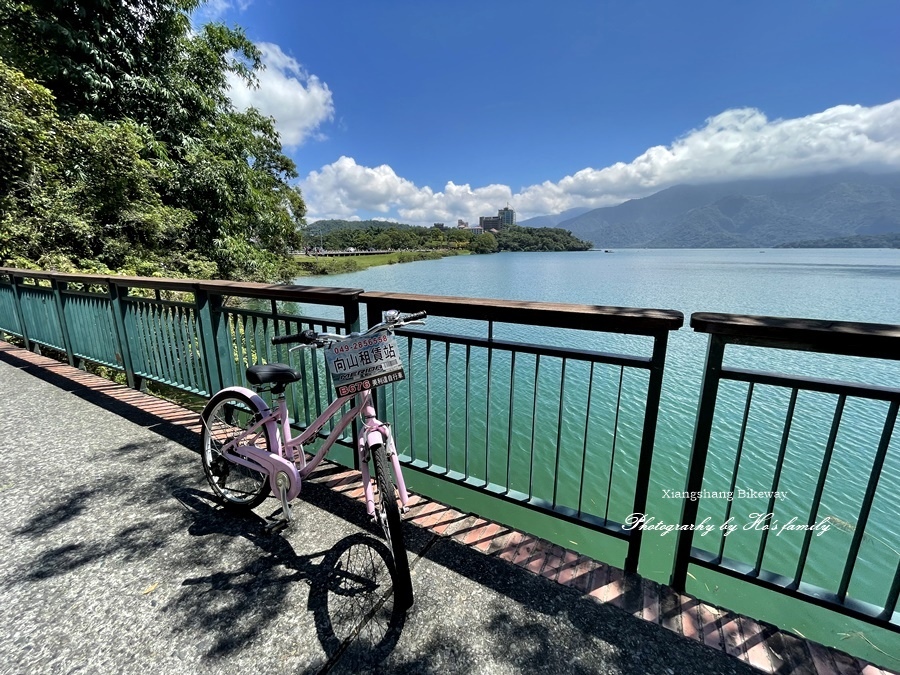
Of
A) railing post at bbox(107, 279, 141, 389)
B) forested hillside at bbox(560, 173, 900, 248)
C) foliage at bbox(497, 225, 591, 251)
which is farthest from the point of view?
forested hillside at bbox(560, 173, 900, 248)

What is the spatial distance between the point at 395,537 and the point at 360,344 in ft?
2.67

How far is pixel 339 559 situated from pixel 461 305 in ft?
4.46

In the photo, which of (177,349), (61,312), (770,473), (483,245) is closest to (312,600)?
(177,349)

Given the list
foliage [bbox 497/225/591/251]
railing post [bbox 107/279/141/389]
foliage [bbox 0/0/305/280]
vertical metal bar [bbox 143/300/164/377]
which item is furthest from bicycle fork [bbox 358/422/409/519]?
foliage [bbox 497/225/591/251]

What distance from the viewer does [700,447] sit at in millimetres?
1714

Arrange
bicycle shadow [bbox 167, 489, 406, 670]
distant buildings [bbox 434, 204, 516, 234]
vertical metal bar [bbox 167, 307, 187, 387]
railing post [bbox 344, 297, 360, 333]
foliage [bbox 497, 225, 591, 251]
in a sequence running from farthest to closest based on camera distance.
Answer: distant buildings [bbox 434, 204, 516, 234] → foliage [bbox 497, 225, 591, 251] → vertical metal bar [bbox 167, 307, 187, 387] → railing post [bbox 344, 297, 360, 333] → bicycle shadow [bbox 167, 489, 406, 670]

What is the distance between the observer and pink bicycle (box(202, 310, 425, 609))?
171cm

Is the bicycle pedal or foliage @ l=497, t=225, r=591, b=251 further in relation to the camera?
foliage @ l=497, t=225, r=591, b=251

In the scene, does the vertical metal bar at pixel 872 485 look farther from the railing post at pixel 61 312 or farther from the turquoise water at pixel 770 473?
the railing post at pixel 61 312

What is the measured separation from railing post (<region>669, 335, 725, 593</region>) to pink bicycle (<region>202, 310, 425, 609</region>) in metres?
1.19

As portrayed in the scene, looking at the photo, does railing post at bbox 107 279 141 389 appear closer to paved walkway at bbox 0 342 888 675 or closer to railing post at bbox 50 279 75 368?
railing post at bbox 50 279 75 368

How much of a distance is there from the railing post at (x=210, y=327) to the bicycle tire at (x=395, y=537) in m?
2.13

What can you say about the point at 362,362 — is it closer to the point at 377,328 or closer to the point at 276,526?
the point at 377,328

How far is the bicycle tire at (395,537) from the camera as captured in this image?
1642mm
